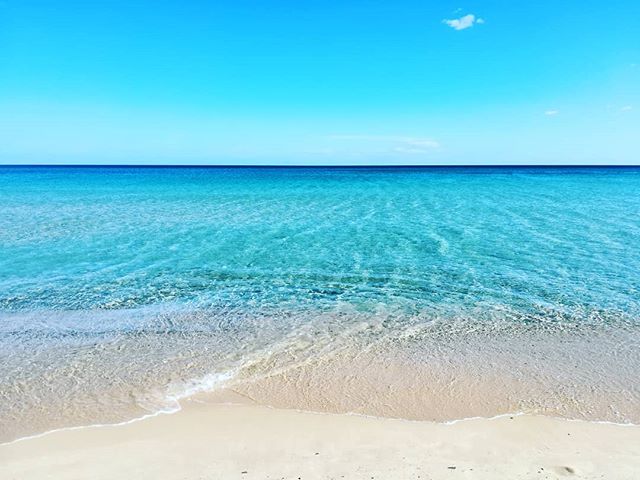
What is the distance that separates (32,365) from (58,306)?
9.26 ft

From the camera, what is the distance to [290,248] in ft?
48.6

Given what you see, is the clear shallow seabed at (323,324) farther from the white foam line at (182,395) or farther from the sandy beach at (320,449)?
the sandy beach at (320,449)

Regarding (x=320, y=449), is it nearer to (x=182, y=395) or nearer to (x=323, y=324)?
(x=182, y=395)

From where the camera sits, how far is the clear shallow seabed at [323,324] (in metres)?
5.85

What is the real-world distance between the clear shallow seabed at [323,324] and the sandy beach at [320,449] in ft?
1.12

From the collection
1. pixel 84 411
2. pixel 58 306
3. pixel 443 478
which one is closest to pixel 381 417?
pixel 443 478

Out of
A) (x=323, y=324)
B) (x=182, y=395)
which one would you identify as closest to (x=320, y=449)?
(x=182, y=395)

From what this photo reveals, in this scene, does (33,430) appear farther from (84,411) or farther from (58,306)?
(58,306)

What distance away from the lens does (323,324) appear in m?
8.25

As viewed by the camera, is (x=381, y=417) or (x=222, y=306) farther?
(x=222, y=306)

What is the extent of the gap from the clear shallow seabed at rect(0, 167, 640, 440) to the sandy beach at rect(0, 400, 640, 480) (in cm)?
34

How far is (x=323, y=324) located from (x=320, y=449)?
11.8ft

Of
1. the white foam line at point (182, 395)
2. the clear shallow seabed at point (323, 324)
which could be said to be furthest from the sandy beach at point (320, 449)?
the clear shallow seabed at point (323, 324)

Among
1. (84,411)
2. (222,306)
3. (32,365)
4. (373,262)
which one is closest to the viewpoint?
(84,411)
